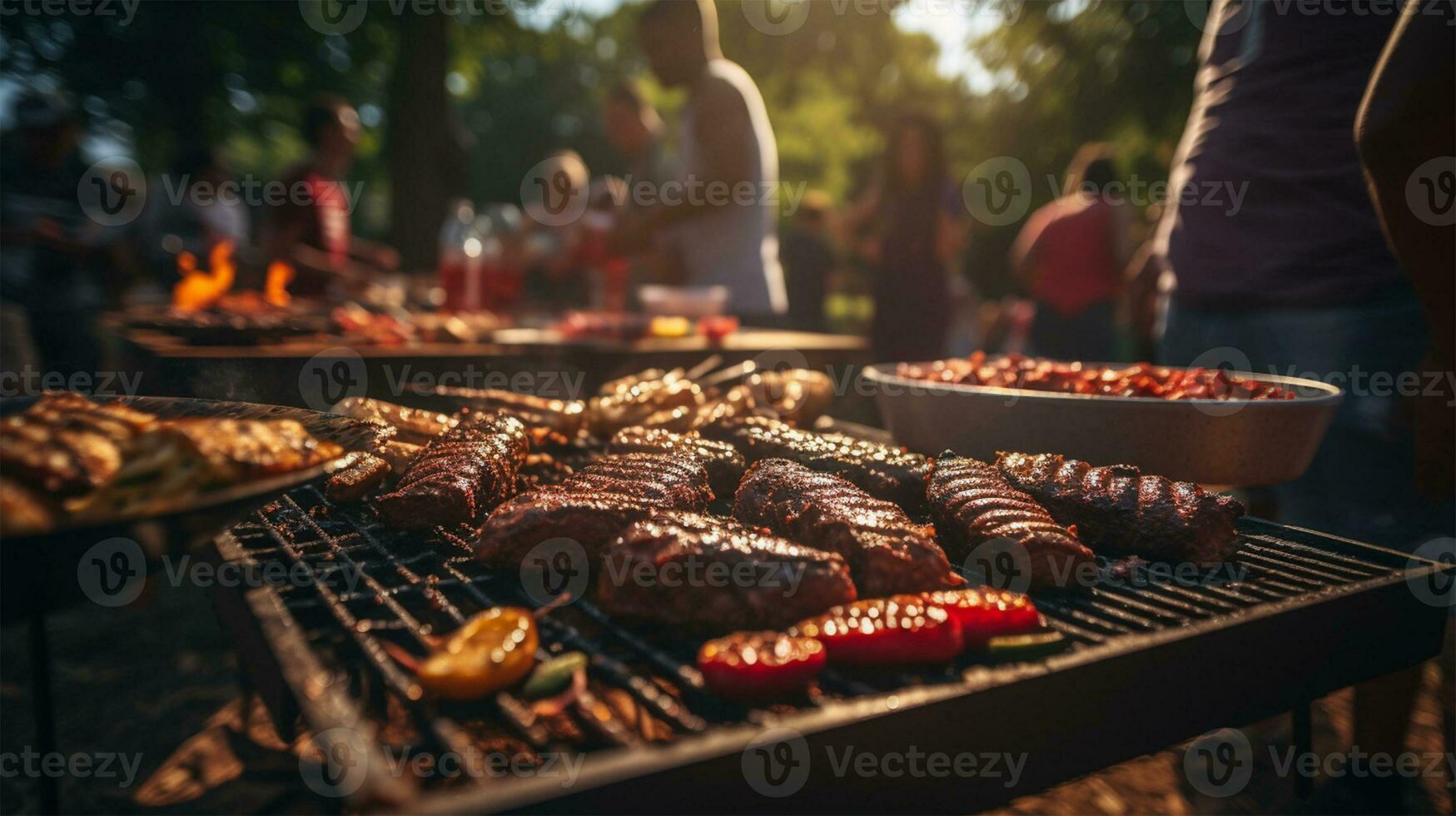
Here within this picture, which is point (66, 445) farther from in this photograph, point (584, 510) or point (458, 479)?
point (584, 510)

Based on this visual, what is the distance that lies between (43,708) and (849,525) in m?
1.85

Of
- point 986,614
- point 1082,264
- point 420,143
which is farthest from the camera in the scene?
point 420,143

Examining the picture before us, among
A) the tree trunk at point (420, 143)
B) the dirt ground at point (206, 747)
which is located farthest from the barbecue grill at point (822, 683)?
the tree trunk at point (420, 143)

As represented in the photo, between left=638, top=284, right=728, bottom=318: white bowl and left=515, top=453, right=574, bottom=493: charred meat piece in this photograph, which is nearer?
left=515, top=453, right=574, bottom=493: charred meat piece

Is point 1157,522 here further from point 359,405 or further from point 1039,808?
point 359,405

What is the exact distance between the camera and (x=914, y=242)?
26.8 feet

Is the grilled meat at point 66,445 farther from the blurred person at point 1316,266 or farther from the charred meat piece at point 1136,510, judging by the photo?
the blurred person at point 1316,266

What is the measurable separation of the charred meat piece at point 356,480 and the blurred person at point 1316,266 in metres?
3.30

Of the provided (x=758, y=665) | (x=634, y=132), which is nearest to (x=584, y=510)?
(x=758, y=665)

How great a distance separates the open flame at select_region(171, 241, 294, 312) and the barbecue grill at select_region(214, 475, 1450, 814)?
4150 mm

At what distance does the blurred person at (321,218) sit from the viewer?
729cm

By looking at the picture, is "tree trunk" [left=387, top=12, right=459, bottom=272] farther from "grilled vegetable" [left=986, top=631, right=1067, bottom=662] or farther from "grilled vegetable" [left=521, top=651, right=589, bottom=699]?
"grilled vegetable" [left=986, top=631, right=1067, bottom=662]

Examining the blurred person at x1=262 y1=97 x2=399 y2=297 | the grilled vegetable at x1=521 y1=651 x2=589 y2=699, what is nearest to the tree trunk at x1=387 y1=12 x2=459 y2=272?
the blurred person at x1=262 y1=97 x2=399 y2=297

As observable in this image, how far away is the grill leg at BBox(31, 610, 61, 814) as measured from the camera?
187cm
